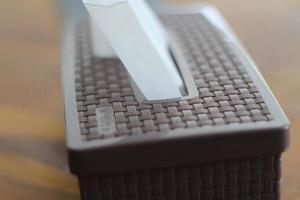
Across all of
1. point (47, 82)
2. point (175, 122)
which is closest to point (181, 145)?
point (175, 122)

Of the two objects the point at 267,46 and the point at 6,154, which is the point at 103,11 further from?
the point at 267,46

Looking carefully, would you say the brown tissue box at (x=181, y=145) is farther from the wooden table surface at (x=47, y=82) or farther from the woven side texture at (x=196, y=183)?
the wooden table surface at (x=47, y=82)

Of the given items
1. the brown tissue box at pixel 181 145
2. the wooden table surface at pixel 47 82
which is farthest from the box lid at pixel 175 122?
the wooden table surface at pixel 47 82

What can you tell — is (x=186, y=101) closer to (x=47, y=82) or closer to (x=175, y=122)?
(x=175, y=122)

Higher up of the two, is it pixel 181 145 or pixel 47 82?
pixel 47 82

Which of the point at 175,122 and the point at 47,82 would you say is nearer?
the point at 175,122

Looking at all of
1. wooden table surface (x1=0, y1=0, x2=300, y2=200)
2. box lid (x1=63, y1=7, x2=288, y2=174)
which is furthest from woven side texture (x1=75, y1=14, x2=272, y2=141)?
wooden table surface (x1=0, y1=0, x2=300, y2=200)
